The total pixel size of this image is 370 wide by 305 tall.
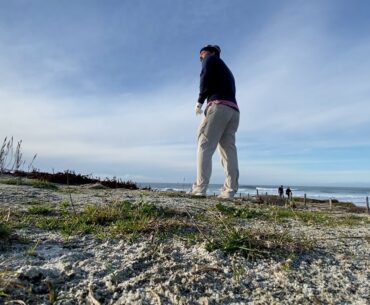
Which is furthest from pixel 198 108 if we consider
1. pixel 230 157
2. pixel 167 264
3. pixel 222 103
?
pixel 167 264

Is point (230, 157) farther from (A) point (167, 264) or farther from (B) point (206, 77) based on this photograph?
(A) point (167, 264)

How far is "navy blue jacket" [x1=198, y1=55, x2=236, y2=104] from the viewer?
22.2 ft

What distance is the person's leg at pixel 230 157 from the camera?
675cm

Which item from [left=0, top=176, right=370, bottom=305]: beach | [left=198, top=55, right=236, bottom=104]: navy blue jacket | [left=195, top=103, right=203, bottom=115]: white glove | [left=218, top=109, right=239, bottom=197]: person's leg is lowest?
[left=0, top=176, right=370, bottom=305]: beach

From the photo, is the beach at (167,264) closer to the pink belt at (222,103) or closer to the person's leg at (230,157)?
the person's leg at (230,157)

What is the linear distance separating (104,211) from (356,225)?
2719mm

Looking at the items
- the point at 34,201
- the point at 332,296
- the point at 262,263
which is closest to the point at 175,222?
the point at 262,263

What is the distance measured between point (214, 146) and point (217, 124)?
384 mm

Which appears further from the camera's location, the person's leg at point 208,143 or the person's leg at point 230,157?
the person's leg at point 230,157

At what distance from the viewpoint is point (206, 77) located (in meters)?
6.75

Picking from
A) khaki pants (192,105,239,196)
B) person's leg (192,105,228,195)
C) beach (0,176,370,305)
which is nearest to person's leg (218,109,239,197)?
khaki pants (192,105,239,196)

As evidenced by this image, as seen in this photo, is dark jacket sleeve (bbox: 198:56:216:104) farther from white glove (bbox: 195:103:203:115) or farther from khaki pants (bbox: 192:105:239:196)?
khaki pants (bbox: 192:105:239:196)

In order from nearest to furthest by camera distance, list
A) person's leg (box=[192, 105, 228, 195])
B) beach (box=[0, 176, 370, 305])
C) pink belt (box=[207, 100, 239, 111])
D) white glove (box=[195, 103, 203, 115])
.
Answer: beach (box=[0, 176, 370, 305]), person's leg (box=[192, 105, 228, 195]), pink belt (box=[207, 100, 239, 111]), white glove (box=[195, 103, 203, 115])

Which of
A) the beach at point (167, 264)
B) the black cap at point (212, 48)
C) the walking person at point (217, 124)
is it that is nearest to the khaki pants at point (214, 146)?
the walking person at point (217, 124)
